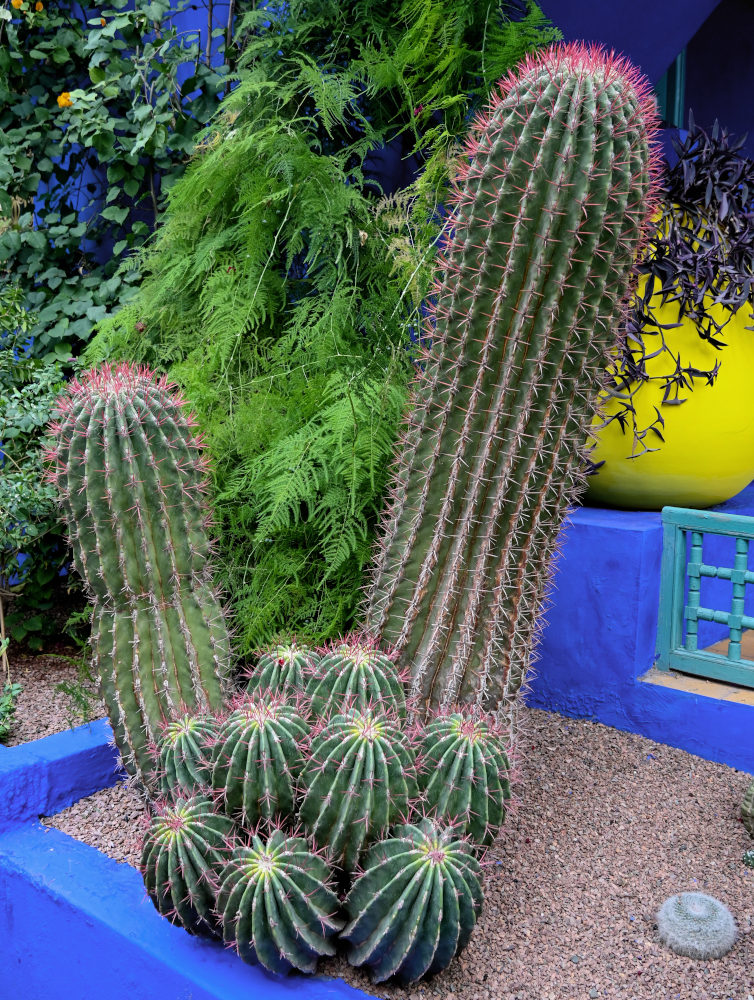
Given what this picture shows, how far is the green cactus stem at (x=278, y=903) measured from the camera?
1.50 m

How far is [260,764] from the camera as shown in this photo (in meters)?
1.63

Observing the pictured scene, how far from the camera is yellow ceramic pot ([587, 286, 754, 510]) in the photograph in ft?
9.09

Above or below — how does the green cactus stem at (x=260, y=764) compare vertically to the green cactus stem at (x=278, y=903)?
above

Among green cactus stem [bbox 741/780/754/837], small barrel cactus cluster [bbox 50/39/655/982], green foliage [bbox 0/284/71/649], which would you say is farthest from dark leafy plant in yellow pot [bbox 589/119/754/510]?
green foliage [bbox 0/284/71/649]

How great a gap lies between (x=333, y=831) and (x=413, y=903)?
19cm

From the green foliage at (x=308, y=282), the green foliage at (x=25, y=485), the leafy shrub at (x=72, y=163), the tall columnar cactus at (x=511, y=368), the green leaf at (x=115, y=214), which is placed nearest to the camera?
the tall columnar cactus at (x=511, y=368)

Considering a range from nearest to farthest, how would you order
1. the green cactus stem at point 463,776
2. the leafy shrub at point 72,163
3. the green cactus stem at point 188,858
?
1. the green cactus stem at point 188,858
2. the green cactus stem at point 463,776
3. the leafy shrub at point 72,163

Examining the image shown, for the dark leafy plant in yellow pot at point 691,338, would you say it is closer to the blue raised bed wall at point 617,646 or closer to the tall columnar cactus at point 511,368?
the blue raised bed wall at point 617,646

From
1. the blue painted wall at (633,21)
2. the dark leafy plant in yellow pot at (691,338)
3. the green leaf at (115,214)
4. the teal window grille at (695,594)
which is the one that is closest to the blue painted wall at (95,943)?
the teal window grille at (695,594)

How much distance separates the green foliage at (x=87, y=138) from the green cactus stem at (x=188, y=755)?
2.12m

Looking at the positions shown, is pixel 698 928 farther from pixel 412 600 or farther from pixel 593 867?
pixel 412 600

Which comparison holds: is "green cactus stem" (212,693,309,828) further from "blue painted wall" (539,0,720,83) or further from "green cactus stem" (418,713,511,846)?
"blue painted wall" (539,0,720,83)

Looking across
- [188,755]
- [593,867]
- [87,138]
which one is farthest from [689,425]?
[87,138]

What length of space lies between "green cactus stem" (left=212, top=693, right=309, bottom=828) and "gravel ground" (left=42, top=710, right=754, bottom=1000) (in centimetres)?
34
